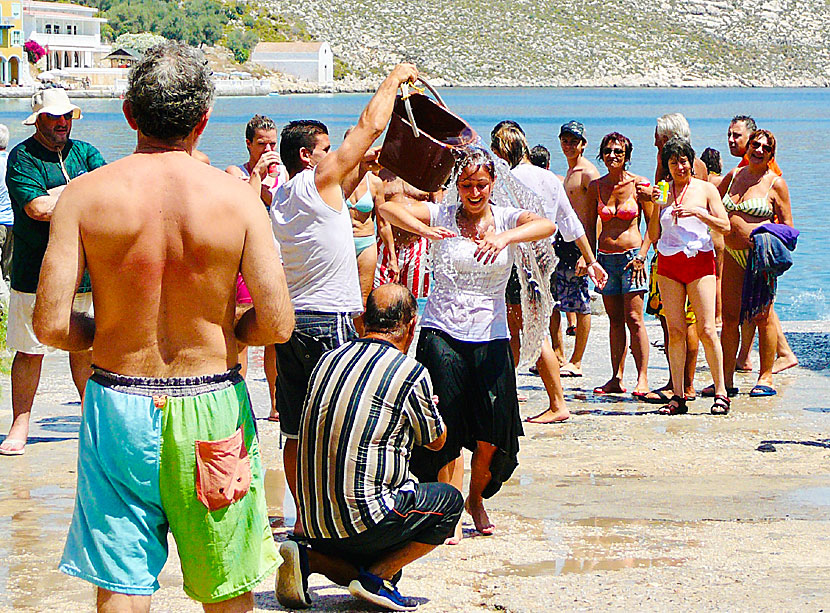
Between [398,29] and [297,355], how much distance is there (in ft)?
494

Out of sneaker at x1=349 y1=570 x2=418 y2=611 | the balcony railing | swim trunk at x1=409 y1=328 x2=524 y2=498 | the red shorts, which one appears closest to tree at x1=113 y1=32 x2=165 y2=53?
the balcony railing

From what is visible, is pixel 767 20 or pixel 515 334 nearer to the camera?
pixel 515 334

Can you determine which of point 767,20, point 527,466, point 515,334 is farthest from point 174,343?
point 767,20

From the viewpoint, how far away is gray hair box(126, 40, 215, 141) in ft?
9.76

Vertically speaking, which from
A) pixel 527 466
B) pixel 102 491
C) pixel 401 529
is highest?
pixel 102 491

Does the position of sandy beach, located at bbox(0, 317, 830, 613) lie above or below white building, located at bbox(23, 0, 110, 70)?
above

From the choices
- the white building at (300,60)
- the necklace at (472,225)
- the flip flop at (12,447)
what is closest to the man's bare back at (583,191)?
the necklace at (472,225)

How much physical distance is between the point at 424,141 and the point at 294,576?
189 cm

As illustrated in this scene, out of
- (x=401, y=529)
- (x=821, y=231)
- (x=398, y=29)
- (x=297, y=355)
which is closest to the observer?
(x=401, y=529)

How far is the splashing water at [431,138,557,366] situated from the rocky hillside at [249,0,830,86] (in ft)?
465

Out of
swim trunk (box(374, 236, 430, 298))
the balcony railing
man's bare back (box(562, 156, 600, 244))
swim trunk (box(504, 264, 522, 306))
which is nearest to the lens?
swim trunk (box(504, 264, 522, 306))

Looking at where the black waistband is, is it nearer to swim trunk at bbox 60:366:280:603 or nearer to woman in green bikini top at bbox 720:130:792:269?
swim trunk at bbox 60:366:280:603

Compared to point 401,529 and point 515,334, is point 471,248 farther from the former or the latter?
point 515,334

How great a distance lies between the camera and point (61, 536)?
4961mm
